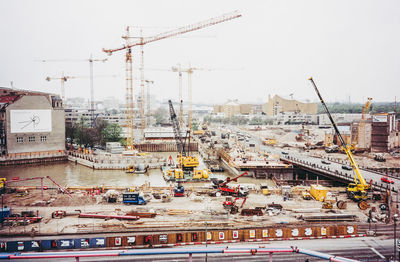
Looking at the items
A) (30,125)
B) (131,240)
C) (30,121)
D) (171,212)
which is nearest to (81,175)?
(30,125)

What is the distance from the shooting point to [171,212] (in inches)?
545

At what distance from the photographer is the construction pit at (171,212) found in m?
12.4

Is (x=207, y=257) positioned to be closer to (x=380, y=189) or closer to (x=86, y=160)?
(x=380, y=189)

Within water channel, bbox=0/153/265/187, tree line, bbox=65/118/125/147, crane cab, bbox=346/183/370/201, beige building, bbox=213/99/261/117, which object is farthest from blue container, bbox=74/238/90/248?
beige building, bbox=213/99/261/117

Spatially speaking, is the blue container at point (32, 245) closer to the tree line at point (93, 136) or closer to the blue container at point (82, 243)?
the blue container at point (82, 243)

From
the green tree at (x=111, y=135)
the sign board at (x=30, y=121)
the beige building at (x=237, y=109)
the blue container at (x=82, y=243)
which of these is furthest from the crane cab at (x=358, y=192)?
the beige building at (x=237, y=109)

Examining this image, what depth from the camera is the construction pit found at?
12367mm

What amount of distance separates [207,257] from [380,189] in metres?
12.3

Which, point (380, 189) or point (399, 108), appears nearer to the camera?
point (380, 189)

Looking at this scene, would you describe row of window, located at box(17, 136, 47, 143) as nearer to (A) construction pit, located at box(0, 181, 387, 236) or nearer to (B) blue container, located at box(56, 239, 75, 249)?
(A) construction pit, located at box(0, 181, 387, 236)

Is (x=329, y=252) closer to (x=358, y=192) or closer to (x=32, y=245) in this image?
(x=358, y=192)

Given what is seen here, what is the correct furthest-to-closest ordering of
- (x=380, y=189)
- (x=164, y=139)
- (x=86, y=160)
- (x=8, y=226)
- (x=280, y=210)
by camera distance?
(x=164, y=139) < (x=86, y=160) < (x=380, y=189) < (x=280, y=210) < (x=8, y=226)

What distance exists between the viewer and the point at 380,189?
56.5ft

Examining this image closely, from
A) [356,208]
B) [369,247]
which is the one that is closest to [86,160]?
[356,208]
